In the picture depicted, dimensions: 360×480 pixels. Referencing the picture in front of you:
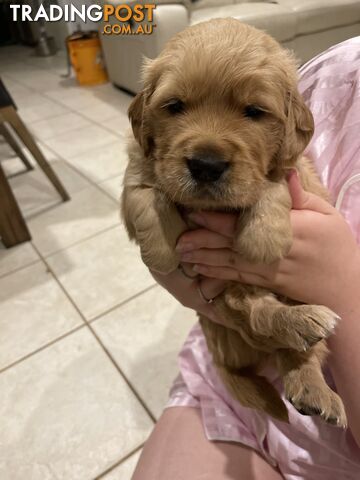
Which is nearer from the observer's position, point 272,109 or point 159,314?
point 272,109

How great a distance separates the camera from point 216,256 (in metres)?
0.90

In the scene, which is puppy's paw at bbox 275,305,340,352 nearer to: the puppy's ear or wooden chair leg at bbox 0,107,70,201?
the puppy's ear

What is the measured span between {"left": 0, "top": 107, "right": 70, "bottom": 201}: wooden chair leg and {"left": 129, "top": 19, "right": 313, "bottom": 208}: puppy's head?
5.38 feet

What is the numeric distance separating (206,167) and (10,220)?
5.73 ft

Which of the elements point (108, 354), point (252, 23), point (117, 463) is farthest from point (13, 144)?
point (117, 463)

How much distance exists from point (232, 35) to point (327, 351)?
71 cm

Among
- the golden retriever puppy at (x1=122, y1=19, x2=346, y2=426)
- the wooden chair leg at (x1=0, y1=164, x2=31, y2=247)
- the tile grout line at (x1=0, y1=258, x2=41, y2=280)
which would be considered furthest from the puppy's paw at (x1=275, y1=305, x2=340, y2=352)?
the wooden chair leg at (x1=0, y1=164, x2=31, y2=247)

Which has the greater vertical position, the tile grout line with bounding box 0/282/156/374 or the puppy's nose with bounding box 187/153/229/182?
the puppy's nose with bounding box 187/153/229/182

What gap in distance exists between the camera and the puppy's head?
2.48 feet

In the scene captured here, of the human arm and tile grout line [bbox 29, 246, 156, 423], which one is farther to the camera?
tile grout line [bbox 29, 246, 156, 423]

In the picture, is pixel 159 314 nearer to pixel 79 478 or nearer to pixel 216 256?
pixel 79 478

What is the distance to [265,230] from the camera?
828 millimetres

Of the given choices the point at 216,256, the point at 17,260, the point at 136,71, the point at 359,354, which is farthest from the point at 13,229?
the point at 136,71

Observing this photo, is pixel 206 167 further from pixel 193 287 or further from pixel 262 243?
pixel 193 287
